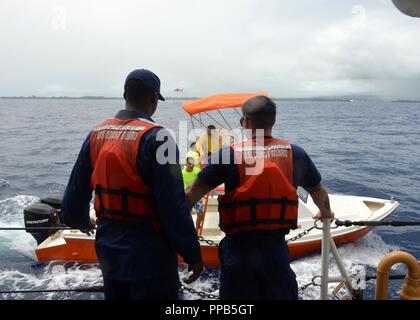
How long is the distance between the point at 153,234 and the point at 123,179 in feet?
1.19

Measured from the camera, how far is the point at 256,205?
2389mm

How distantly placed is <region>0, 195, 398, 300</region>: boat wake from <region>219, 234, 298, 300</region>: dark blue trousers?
493cm

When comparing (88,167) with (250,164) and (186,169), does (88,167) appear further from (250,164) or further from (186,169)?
(186,169)

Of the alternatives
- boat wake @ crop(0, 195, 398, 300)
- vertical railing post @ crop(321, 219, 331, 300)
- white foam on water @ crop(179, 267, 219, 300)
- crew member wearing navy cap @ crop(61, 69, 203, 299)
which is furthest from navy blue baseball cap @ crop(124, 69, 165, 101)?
white foam on water @ crop(179, 267, 219, 300)

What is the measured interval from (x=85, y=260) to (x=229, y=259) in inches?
265

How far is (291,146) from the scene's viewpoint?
2.54 meters

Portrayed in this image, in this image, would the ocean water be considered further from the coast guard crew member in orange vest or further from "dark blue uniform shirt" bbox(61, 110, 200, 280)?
"dark blue uniform shirt" bbox(61, 110, 200, 280)

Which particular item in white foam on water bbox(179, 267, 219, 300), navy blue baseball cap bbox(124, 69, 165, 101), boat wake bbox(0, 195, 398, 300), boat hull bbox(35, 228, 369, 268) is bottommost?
white foam on water bbox(179, 267, 219, 300)

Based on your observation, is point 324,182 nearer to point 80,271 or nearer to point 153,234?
point 80,271

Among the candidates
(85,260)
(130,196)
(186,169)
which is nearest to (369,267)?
(186,169)

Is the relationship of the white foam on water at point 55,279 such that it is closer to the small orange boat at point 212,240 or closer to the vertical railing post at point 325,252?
the small orange boat at point 212,240

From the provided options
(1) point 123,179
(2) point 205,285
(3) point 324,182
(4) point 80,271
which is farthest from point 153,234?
Result: (3) point 324,182

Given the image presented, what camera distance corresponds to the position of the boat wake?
7.38m

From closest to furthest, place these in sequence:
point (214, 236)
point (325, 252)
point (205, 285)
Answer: point (325, 252) < point (205, 285) < point (214, 236)
